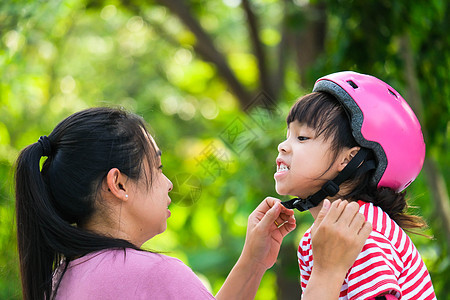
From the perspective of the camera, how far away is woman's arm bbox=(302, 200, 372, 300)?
175 cm

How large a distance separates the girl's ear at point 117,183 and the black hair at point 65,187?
0.06ft

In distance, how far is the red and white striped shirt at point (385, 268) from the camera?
1.76 m

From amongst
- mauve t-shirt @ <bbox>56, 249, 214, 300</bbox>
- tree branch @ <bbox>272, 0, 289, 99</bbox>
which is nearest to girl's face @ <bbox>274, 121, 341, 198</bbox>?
mauve t-shirt @ <bbox>56, 249, 214, 300</bbox>

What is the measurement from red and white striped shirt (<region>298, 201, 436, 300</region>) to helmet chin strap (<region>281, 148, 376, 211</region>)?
11cm

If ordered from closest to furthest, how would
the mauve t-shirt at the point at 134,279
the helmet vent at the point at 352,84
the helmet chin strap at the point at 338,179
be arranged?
the mauve t-shirt at the point at 134,279 < the helmet chin strap at the point at 338,179 < the helmet vent at the point at 352,84

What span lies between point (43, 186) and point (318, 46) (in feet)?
19.5

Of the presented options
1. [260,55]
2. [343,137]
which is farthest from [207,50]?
[343,137]

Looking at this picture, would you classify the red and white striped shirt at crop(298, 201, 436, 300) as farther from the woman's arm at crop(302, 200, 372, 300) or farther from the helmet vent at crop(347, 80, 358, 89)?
the helmet vent at crop(347, 80, 358, 89)

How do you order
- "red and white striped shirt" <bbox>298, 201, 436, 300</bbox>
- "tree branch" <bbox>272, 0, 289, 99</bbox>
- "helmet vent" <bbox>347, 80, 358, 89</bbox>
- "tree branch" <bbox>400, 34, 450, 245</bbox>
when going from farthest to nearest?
"tree branch" <bbox>272, 0, 289, 99</bbox>
"tree branch" <bbox>400, 34, 450, 245</bbox>
"helmet vent" <bbox>347, 80, 358, 89</bbox>
"red and white striped shirt" <bbox>298, 201, 436, 300</bbox>

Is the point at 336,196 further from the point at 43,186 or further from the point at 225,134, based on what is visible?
the point at 225,134

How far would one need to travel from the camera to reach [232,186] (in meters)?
5.69

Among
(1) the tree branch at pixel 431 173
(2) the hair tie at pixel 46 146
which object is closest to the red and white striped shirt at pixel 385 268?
(2) the hair tie at pixel 46 146

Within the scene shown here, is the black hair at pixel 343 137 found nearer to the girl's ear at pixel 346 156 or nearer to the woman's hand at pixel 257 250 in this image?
the girl's ear at pixel 346 156

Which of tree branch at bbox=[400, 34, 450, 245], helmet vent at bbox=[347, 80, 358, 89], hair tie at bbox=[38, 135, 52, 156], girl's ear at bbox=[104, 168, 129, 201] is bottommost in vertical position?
tree branch at bbox=[400, 34, 450, 245]
